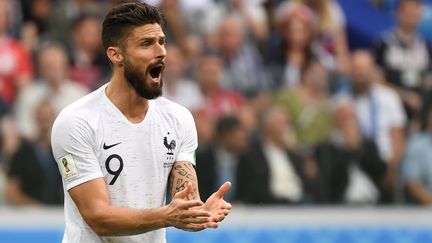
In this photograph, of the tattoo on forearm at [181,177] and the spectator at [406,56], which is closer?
the tattoo on forearm at [181,177]

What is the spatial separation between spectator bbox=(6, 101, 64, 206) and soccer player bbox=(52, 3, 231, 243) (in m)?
4.08

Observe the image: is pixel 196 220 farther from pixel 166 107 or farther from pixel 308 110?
pixel 308 110

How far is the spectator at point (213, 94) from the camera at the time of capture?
403 inches

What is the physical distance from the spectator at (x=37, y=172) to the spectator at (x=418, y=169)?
3474 millimetres

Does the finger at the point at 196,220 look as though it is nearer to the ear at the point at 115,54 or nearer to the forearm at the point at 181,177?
the forearm at the point at 181,177

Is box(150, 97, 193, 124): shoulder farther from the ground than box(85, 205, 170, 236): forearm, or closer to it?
farther from the ground

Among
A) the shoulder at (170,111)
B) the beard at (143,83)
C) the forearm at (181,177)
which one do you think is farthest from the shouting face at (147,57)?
the forearm at (181,177)

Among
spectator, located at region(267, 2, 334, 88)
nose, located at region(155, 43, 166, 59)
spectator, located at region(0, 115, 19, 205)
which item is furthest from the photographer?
spectator, located at region(267, 2, 334, 88)

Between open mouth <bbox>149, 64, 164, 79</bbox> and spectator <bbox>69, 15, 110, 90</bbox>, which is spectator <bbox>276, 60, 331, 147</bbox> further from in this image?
open mouth <bbox>149, 64, 164, 79</bbox>

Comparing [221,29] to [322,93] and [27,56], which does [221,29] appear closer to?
[322,93]

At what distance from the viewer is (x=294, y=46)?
1098 centimetres

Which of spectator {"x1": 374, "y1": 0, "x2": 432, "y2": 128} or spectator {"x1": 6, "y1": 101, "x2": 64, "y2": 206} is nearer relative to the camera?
spectator {"x1": 6, "y1": 101, "x2": 64, "y2": 206}

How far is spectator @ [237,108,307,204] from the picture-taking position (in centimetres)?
985

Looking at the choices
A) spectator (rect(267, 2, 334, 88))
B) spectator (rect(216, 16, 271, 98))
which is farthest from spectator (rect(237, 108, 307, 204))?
spectator (rect(267, 2, 334, 88))
